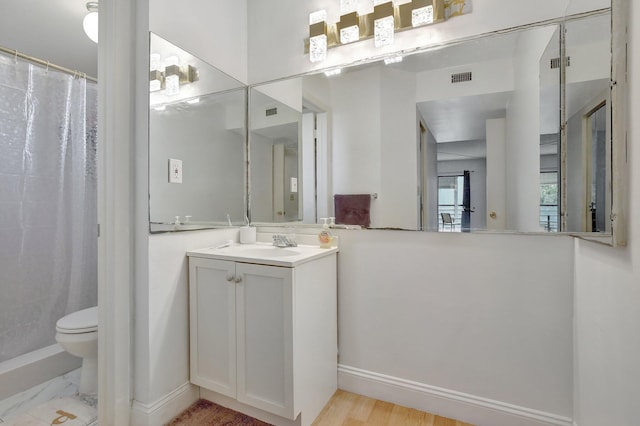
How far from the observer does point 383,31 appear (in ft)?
5.24

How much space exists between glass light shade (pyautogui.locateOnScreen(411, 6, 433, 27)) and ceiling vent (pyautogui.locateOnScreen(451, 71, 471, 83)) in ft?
1.00

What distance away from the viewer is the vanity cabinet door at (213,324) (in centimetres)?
151

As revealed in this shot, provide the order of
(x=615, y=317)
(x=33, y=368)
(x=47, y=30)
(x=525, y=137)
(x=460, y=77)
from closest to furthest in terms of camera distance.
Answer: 1. (x=615, y=317)
2. (x=525, y=137)
3. (x=460, y=77)
4. (x=33, y=368)
5. (x=47, y=30)

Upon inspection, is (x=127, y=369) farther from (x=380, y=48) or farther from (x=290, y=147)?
(x=380, y=48)

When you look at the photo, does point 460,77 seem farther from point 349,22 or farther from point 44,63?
point 44,63

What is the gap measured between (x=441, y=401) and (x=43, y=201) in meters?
2.76

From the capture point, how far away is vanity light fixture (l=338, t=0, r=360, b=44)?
167 cm

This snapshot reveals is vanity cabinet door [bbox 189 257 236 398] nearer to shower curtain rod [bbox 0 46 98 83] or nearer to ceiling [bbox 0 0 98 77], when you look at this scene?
shower curtain rod [bbox 0 46 98 83]

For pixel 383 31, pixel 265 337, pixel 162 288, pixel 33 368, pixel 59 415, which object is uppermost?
pixel 383 31

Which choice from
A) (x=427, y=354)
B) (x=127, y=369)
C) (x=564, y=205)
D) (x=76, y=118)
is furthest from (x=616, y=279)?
(x=76, y=118)

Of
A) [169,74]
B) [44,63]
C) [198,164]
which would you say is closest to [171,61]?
[169,74]

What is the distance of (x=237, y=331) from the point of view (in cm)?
150

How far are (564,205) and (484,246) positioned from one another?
36cm

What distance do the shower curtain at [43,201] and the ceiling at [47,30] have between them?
0.53ft
